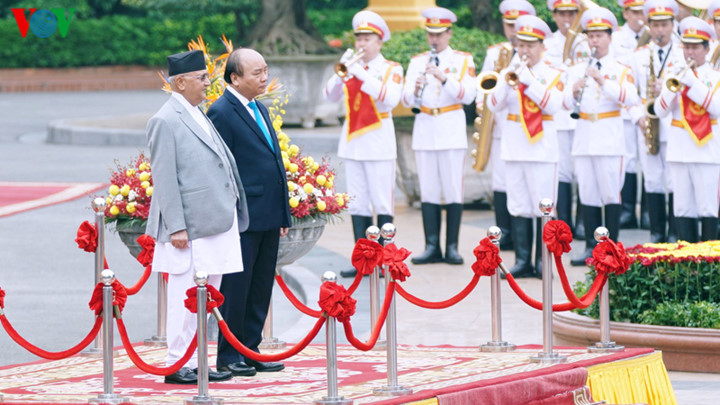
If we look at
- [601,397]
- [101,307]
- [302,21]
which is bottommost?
[601,397]

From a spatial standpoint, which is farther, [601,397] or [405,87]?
[405,87]

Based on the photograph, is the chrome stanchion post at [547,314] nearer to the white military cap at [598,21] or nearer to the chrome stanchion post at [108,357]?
the chrome stanchion post at [108,357]

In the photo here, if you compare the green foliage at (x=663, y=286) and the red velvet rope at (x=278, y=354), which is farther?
the green foliage at (x=663, y=286)

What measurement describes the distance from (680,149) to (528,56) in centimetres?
144

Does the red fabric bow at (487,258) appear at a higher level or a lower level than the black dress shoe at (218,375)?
higher

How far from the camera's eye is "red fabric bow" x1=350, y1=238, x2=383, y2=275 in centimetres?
720

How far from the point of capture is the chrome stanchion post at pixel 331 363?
266 inches

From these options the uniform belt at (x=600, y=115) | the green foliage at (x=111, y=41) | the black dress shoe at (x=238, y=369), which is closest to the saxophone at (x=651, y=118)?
the uniform belt at (x=600, y=115)

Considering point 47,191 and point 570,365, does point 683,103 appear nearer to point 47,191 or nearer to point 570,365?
point 570,365

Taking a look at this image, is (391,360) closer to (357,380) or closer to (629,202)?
(357,380)

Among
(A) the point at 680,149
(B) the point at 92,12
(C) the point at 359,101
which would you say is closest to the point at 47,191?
(C) the point at 359,101

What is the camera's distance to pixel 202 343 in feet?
22.0

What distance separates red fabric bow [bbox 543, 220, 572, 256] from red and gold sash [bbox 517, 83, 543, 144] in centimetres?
426

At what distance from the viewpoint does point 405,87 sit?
1261 cm
